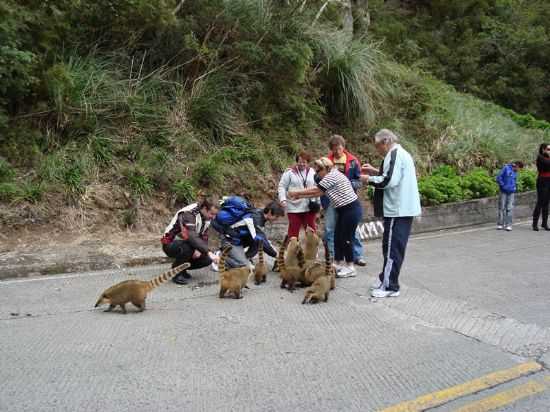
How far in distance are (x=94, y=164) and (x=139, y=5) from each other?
121 inches

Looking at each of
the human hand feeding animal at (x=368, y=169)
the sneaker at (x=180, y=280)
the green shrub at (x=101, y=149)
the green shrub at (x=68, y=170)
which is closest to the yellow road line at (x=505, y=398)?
the human hand feeding animal at (x=368, y=169)

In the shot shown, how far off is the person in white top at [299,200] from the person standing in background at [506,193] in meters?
5.68

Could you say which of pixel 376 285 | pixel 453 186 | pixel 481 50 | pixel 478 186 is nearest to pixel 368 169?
pixel 376 285

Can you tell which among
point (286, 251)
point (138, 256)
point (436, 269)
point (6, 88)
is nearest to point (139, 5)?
point (6, 88)

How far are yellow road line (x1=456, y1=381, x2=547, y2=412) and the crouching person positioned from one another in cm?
368

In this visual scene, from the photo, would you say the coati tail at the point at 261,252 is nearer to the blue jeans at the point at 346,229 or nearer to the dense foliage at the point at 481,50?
the blue jeans at the point at 346,229

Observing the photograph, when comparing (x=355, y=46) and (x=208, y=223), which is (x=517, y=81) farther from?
(x=208, y=223)

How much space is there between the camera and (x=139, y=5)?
9.86m

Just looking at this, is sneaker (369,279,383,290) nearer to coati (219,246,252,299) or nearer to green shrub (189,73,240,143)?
coati (219,246,252,299)

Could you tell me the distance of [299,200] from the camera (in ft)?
25.1

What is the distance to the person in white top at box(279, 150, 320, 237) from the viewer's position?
767cm

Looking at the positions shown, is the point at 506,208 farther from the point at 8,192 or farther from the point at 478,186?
the point at 8,192

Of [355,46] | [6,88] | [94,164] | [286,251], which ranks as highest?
[355,46]

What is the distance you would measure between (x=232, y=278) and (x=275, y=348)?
1.57 metres
